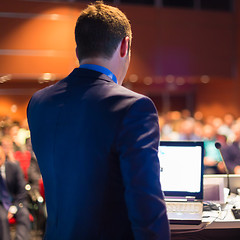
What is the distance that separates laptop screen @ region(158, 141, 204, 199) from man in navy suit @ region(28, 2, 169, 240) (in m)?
1.13

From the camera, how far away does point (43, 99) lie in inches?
43.4

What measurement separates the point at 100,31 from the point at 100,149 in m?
0.34

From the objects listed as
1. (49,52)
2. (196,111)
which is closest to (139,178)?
(49,52)

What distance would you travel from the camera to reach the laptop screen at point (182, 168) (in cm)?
208

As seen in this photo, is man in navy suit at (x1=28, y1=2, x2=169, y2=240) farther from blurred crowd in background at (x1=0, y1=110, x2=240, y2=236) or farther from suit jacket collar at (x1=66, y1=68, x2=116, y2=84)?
blurred crowd in background at (x1=0, y1=110, x2=240, y2=236)

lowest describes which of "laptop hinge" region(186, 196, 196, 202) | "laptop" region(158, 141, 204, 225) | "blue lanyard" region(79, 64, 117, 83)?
"laptop hinge" region(186, 196, 196, 202)

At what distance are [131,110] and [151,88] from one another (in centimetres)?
1073

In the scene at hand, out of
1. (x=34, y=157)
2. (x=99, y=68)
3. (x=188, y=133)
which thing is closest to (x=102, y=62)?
(x=99, y=68)

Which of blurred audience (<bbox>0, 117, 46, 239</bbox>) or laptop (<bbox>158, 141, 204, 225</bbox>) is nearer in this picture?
laptop (<bbox>158, 141, 204, 225</bbox>)

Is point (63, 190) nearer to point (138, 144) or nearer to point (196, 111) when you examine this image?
point (138, 144)

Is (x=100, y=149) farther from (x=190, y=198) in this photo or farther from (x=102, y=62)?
(x=190, y=198)

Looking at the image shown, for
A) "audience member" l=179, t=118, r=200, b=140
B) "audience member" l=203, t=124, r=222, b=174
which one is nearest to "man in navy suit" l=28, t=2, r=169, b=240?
"audience member" l=203, t=124, r=222, b=174

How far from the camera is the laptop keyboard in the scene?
1.92 metres

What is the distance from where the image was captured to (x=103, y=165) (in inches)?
37.9
